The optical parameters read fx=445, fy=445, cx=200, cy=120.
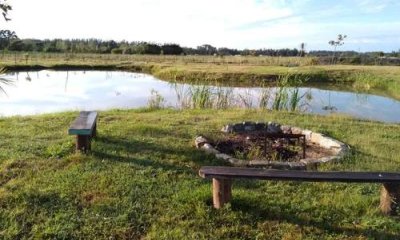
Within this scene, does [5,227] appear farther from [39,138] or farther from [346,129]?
[346,129]

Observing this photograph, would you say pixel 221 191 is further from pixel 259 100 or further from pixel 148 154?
pixel 259 100

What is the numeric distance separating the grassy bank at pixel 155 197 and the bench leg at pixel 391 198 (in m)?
0.10

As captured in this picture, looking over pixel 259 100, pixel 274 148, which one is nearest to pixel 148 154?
pixel 274 148

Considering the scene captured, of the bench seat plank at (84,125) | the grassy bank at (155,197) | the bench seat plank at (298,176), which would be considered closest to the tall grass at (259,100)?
the grassy bank at (155,197)

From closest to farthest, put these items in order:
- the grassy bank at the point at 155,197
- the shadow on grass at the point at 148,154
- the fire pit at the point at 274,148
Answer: the grassy bank at the point at 155,197 → the shadow on grass at the point at 148,154 → the fire pit at the point at 274,148

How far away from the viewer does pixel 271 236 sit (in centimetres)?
381

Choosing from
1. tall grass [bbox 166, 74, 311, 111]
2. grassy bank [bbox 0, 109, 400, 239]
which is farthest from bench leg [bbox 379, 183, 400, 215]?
tall grass [bbox 166, 74, 311, 111]

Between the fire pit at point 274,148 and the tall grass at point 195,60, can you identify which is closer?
the fire pit at point 274,148

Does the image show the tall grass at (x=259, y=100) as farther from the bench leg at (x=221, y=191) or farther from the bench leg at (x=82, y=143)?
the bench leg at (x=221, y=191)

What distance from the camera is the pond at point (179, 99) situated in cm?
1243

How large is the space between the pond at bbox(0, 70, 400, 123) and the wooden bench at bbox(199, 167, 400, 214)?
7665 mm

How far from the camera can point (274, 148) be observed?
6.68m

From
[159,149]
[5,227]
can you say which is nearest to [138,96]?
[159,149]

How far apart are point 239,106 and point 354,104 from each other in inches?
288
